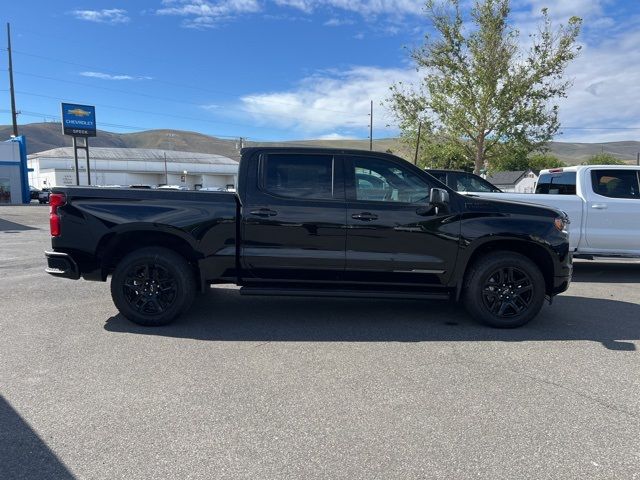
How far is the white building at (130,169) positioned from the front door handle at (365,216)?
6991 centimetres

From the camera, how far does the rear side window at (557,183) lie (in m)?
9.00

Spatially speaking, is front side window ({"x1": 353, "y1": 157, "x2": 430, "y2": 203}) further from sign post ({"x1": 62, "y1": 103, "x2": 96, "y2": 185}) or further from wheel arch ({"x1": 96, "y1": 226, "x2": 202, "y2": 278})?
sign post ({"x1": 62, "y1": 103, "x2": 96, "y2": 185})

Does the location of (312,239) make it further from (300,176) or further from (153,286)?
(153,286)

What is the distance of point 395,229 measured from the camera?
17.6 feet

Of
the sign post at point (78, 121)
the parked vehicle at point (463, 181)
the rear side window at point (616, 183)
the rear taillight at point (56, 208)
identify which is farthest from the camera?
the sign post at point (78, 121)

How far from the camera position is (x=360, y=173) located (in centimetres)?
548

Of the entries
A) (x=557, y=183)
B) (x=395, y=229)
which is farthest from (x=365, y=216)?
(x=557, y=183)

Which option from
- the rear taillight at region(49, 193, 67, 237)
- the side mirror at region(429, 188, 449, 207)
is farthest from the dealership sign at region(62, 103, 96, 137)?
the side mirror at region(429, 188, 449, 207)

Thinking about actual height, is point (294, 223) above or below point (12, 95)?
below

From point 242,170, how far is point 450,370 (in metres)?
3.06

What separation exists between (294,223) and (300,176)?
22.6 inches

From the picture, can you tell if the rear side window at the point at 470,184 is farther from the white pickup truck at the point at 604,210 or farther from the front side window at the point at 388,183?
A: the front side window at the point at 388,183

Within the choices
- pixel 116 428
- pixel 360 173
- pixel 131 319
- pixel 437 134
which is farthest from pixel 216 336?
pixel 437 134

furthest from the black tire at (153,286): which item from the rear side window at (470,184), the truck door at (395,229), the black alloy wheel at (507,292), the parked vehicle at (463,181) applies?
the rear side window at (470,184)
